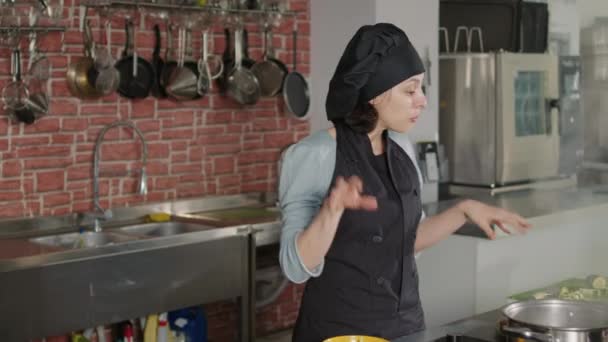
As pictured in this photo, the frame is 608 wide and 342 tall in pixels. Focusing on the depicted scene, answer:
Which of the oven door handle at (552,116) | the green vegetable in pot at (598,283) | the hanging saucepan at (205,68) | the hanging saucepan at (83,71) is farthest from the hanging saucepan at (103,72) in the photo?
the oven door handle at (552,116)

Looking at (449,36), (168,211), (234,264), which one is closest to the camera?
(234,264)

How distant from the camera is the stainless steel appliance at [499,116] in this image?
5.34 meters

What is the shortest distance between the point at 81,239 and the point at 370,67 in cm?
224

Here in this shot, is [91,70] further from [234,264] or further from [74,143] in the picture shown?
[234,264]

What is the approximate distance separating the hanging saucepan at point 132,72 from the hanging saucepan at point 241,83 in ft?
1.68

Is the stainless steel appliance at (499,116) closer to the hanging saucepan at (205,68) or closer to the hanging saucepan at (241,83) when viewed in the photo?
the hanging saucepan at (241,83)

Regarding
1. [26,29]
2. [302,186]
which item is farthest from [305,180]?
[26,29]

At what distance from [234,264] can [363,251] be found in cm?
175

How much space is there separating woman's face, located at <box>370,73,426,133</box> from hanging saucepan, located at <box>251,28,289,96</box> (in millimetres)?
2549

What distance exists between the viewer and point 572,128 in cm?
555

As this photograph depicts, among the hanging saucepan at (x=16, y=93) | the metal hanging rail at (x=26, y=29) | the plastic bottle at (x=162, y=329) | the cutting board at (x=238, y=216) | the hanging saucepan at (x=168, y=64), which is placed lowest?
the plastic bottle at (x=162, y=329)

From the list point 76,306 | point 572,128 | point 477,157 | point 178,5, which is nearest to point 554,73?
point 572,128

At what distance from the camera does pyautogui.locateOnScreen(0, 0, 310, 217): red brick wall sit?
426 cm

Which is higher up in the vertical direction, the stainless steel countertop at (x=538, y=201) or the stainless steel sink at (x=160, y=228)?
the stainless steel countertop at (x=538, y=201)
